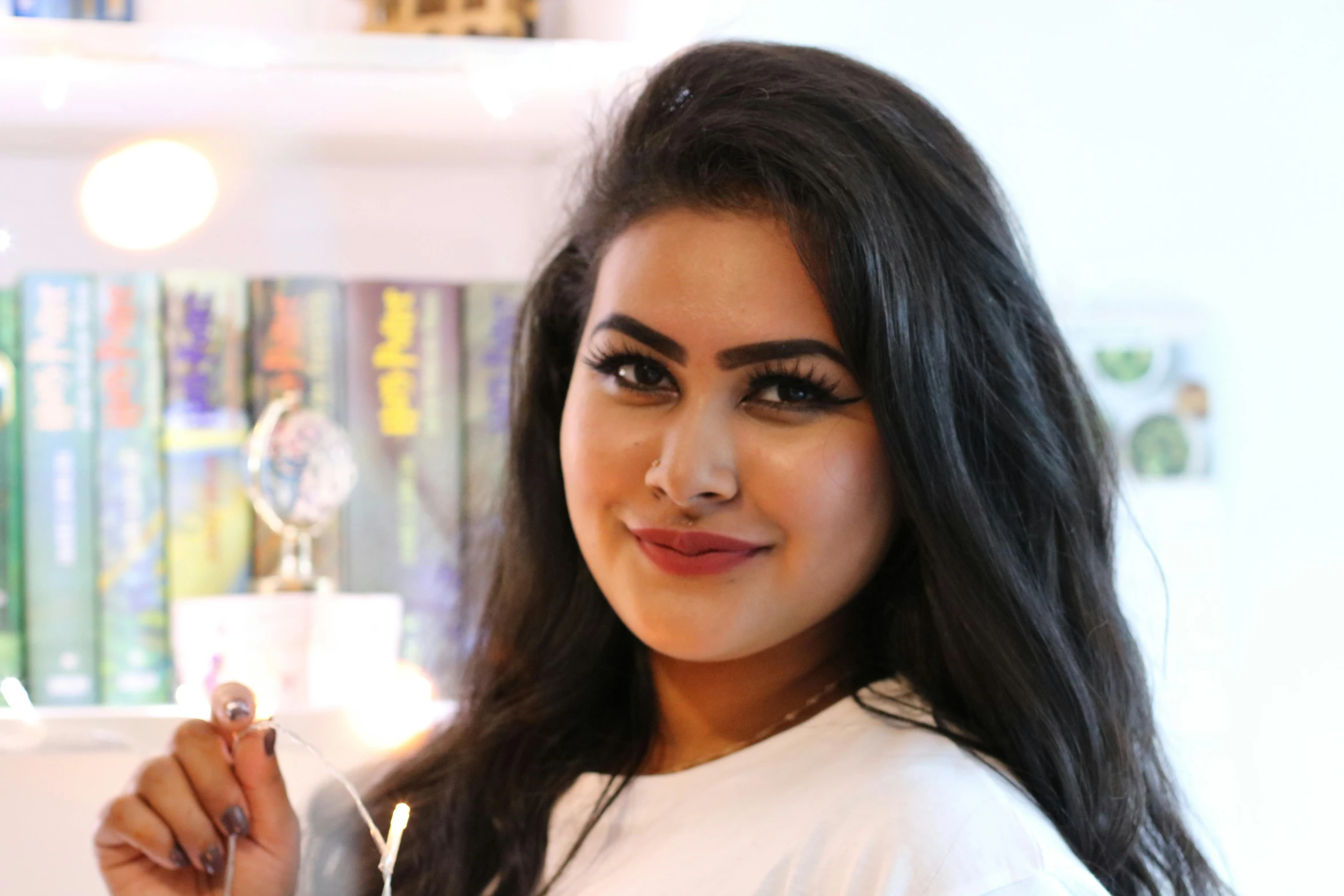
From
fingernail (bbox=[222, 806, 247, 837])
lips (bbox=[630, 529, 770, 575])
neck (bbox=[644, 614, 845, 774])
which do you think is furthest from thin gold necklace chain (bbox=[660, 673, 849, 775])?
fingernail (bbox=[222, 806, 247, 837])

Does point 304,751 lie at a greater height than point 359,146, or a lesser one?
lesser

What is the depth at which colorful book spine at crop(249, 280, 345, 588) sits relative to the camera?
969 mm

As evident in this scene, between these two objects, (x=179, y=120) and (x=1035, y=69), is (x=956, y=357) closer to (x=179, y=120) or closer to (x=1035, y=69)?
(x=1035, y=69)

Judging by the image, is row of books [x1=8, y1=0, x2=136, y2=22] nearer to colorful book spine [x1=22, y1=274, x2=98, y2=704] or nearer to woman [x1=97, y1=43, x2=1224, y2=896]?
colorful book spine [x1=22, y1=274, x2=98, y2=704]

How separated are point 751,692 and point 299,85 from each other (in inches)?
20.1

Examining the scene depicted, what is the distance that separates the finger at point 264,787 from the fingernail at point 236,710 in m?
0.02

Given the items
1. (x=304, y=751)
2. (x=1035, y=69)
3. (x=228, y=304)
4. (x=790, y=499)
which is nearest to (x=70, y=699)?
(x=304, y=751)

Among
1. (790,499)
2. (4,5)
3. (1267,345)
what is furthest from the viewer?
(1267,345)

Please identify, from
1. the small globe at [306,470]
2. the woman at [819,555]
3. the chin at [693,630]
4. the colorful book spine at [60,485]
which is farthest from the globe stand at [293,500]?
the chin at [693,630]

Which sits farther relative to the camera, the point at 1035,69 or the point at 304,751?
the point at 1035,69

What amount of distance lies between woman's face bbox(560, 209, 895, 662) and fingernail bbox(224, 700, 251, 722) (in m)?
0.20

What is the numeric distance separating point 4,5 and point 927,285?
0.67 meters

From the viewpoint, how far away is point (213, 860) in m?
0.67

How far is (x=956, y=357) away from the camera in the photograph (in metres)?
0.71
